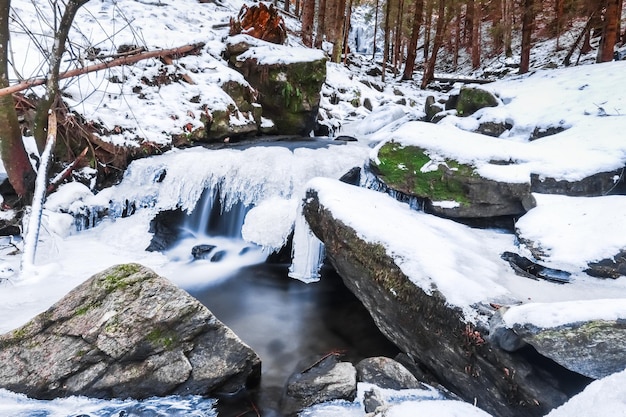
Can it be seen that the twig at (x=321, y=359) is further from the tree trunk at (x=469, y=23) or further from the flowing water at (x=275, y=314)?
the tree trunk at (x=469, y=23)

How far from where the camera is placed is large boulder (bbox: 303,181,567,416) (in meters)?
2.65

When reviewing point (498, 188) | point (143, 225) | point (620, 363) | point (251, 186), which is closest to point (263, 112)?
point (251, 186)

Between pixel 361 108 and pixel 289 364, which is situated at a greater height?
pixel 361 108

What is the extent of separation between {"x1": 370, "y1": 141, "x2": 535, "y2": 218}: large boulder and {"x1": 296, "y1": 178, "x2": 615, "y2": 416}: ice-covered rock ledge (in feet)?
1.01

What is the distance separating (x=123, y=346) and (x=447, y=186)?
4.47 metres

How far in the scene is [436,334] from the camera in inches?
128

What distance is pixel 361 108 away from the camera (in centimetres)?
1438

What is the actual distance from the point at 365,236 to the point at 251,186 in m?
3.42

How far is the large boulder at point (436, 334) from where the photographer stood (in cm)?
265

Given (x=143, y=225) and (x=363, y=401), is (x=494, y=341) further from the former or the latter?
(x=143, y=225)

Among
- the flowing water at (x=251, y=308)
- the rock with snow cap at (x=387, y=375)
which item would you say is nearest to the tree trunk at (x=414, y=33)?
the flowing water at (x=251, y=308)

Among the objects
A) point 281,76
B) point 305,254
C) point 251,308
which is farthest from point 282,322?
point 281,76

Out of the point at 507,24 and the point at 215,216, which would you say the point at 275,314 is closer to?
the point at 215,216

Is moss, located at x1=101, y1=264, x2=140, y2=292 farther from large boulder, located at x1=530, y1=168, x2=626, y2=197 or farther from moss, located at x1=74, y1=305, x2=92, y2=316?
large boulder, located at x1=530, y1=168, x2=626, y2=197
